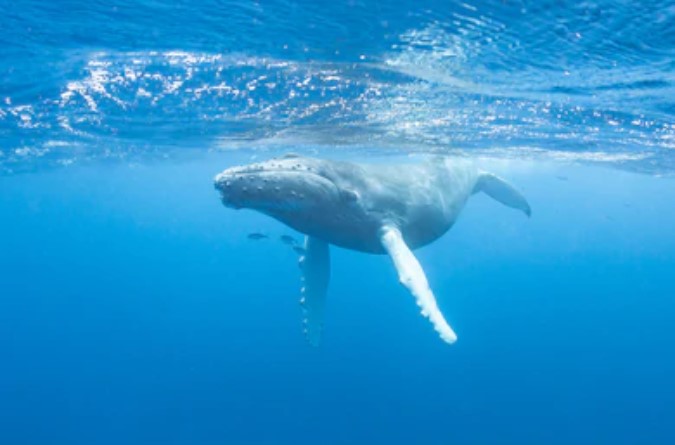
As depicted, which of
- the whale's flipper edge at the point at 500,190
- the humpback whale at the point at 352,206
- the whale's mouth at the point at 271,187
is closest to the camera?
the whale's mouth at the point at 271,187

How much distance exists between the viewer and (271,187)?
6.85 metres

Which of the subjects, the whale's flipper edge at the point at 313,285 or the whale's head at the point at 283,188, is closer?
the whale's head at the point at 283,188

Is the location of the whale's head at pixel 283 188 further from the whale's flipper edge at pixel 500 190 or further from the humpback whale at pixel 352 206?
the whale's flipper edge at pixel 500 190

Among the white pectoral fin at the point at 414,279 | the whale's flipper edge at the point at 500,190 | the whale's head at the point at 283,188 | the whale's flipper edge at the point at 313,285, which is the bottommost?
the whale's flipper edge at the point at 313,285

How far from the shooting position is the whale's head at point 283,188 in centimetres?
664

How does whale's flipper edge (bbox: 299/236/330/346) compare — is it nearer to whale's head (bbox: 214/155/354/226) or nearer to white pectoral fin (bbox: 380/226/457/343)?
white pectoral fin (bbox: 380/226/457/343)

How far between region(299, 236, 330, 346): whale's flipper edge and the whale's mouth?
2.87m

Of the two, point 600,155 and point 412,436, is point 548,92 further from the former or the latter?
point 412,436

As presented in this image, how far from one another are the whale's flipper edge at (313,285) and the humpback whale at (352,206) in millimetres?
18

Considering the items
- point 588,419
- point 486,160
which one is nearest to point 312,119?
point 486,160

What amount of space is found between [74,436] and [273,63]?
3096 centimetres

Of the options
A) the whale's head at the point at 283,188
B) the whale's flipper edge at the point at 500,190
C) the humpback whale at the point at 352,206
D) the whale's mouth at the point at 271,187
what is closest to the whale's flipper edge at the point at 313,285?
the humpback whale at the point at 352,206

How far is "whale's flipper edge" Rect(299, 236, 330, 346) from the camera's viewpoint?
1049 cm

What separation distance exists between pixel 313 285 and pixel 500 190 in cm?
722
